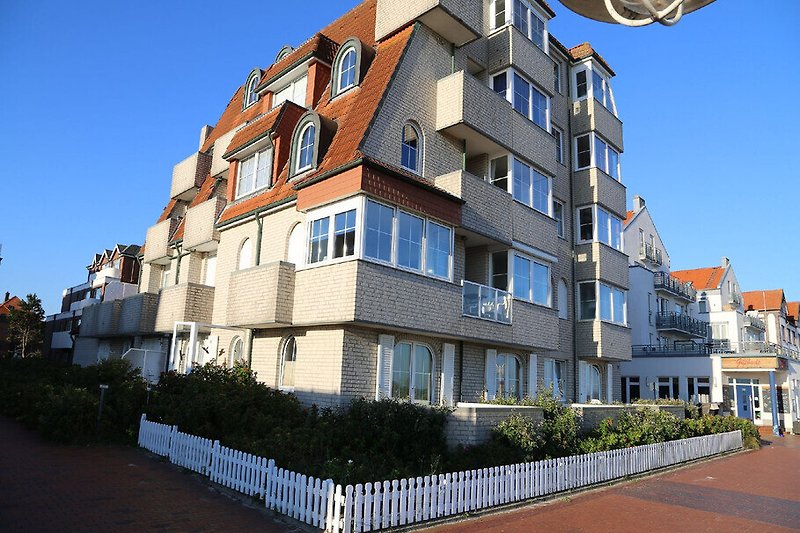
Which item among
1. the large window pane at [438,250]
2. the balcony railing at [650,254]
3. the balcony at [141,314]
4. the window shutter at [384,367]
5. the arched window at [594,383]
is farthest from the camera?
the balcony railing at [650,254]

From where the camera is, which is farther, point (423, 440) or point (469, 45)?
point (469, 45)

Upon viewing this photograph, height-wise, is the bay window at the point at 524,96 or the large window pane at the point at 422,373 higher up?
the bay window at the point at 524,96

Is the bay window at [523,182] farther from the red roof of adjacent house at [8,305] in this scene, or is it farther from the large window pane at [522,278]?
the red roof of adjacent house at [8,305]

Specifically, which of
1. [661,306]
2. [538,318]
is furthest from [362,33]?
[661,306]

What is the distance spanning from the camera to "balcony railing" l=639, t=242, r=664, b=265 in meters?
37.4

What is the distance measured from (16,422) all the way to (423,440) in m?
13.1

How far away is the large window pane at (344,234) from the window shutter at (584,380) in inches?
546

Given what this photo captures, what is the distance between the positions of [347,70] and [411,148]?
386cm

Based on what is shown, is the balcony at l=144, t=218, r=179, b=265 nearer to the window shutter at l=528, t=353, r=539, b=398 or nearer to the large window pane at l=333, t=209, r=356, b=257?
the large window pane at l=333, t=209, r=356, b=257

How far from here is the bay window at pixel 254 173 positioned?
19.8 meters

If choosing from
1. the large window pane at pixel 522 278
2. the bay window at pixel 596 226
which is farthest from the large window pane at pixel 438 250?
the bay window at pixel 596 226

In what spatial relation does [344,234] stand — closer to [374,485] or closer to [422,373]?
[422,373]

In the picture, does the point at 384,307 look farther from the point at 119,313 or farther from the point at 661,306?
the point at 661,306

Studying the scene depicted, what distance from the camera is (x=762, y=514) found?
11727 millimetres
